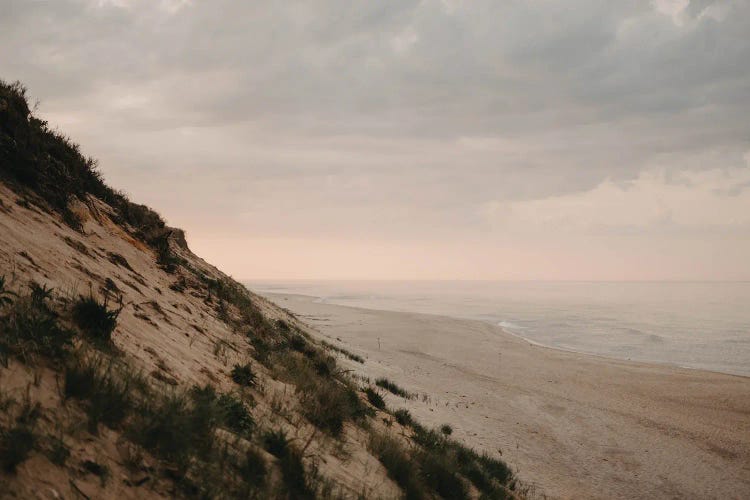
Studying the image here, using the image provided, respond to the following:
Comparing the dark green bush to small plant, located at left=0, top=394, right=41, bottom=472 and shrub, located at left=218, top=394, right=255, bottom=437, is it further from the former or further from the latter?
small plant, located at left=0, top=394, right=41, bottom=472

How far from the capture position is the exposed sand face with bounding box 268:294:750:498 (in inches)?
465

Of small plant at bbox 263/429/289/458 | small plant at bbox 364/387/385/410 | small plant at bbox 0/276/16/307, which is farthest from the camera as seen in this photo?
small plant at bbox 364/387/385/410

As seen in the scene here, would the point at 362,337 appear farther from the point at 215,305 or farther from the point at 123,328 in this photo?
the point at 123,328

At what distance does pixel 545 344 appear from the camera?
36844 mm

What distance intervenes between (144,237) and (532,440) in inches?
487

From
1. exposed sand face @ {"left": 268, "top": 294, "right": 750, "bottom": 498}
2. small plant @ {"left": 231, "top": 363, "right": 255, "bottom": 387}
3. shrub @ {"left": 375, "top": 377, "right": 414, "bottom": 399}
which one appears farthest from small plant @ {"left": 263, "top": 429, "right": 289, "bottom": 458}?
shrub @ {"left": 375, "top": 377, "right": 414, "bottom": 399}

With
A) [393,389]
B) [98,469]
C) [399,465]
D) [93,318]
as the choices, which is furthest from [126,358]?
[393,389]

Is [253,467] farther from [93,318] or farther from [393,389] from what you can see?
[393,389]

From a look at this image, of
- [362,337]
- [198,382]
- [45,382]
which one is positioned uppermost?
[45,382]

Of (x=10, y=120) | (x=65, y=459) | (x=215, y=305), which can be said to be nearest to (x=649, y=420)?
(x=215, y=305)

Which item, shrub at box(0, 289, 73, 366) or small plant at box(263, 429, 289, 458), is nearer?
shrub at box(0, 289, 73, 366)

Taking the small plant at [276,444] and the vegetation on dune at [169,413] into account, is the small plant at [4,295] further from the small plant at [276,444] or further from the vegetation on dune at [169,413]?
the small plant at [276,444]

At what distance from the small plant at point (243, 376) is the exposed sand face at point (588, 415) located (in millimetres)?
6850

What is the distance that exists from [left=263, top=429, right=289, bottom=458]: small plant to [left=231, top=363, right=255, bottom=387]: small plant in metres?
1.82
